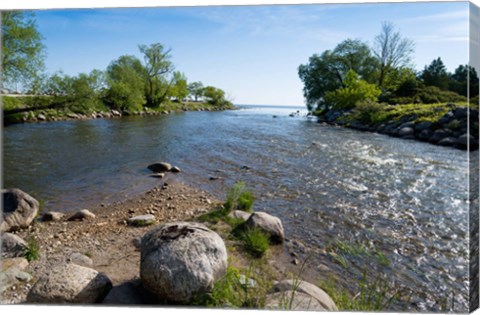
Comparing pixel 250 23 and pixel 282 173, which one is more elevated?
pixel 250 23

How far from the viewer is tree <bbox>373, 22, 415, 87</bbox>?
2.77 metres

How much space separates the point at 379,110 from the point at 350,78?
83.6 inches

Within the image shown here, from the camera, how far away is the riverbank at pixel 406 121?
4975 mm

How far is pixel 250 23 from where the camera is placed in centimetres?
276

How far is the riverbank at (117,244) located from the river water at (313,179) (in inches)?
16.4

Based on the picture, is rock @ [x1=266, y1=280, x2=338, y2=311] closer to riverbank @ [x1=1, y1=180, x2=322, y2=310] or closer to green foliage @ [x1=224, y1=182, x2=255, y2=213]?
riverbank @ [x1=1, y1=180, x2=322, y2=310]

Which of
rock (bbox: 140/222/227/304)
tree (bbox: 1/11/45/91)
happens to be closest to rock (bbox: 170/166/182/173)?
tree (bbox: 1/11/45/91)

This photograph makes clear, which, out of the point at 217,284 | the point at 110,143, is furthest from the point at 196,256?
the point at 110,143

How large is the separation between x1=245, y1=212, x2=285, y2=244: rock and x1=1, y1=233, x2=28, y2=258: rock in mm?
2054

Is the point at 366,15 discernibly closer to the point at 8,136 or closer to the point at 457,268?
the point at 457,268

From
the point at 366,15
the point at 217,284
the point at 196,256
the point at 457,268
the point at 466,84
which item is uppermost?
the point at 366,15

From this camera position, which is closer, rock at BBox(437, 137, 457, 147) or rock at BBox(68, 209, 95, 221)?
rock at BBox(68, 209, 95, 221)

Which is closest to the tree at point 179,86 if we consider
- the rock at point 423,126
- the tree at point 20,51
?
the tree at point 20,51

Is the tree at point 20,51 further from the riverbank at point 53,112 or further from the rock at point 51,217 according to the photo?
the rock at point 51,217
